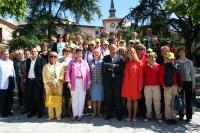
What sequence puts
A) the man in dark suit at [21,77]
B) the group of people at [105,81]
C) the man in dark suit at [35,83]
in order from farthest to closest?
1. the man in dark suit at [21,77]
2. the man in dark suit at [35,83]
3. the group of people at [105,81]

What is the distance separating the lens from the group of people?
33.2ft

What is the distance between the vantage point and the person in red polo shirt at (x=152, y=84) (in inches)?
400

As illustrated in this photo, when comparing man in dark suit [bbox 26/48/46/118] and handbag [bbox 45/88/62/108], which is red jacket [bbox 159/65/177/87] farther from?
man in dark suit [bbox 26/48/46/118]

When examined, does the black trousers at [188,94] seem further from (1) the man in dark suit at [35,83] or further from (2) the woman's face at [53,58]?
(1) the man in dark suit at [35,83]

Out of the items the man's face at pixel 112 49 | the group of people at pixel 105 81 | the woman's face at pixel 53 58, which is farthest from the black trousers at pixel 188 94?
the woman's face at pixel 53 58

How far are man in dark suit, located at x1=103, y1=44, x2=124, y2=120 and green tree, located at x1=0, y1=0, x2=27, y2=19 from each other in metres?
6.57

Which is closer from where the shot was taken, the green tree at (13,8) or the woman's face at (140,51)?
the woman's face at (140,51)

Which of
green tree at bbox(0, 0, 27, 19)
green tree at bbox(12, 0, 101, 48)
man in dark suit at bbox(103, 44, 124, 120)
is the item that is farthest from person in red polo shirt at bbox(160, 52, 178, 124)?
green tree at bbox(12, 0, 101, 48)

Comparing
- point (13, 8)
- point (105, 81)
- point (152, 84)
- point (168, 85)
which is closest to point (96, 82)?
point (105, 81)

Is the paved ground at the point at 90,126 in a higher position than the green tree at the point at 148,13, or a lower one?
lower

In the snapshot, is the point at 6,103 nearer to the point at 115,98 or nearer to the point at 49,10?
the point at 115,98

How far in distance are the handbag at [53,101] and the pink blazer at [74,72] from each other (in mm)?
517

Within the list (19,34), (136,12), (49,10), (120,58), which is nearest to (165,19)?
(136,12)

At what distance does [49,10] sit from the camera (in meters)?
26.8
